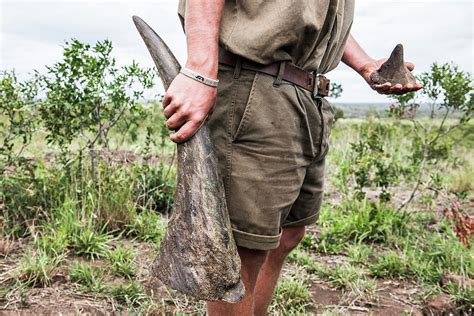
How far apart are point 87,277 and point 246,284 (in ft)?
4.74

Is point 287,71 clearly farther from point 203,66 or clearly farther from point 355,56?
point 355,56

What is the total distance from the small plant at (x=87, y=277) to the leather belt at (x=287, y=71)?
5.67 ft

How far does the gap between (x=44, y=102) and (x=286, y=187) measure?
8.35 feet

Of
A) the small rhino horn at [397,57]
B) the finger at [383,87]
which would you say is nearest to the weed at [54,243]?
the finger at [383,87]

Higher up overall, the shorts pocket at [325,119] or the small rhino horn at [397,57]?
the small rhino horn at [397,57]

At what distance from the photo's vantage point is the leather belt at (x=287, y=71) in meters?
1.99

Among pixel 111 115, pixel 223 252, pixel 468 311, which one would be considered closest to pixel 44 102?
pixel 111 115

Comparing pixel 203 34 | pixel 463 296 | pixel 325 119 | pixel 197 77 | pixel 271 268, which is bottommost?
pixel 463 296

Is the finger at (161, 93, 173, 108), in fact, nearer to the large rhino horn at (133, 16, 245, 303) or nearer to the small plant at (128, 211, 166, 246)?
the large rhino horn at (133, 16, 245, 303)

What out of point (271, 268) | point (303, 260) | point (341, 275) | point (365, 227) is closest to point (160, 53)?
point (271, 268)

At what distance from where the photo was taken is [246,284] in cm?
215

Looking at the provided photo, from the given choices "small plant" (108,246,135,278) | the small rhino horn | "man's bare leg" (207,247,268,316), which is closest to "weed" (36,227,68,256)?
"small plant" (108,246,135,278)

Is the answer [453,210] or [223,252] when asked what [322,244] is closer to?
[453,210]

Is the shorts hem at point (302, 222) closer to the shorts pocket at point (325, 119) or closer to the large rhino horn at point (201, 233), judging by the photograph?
the shorts pocket at point (325, 119)
